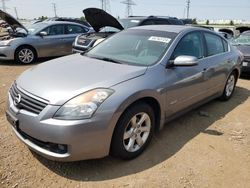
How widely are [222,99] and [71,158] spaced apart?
3.95 meters

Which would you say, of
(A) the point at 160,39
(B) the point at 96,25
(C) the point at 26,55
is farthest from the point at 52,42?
(A) the point at 160,39

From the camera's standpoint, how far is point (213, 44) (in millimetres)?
5074

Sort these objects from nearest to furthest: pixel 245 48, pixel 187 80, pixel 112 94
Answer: pixel 112 94 → pixel 187 80 → pixel 245 48

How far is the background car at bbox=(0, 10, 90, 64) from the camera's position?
30.3ft

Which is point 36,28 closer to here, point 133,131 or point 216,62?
point 216,62

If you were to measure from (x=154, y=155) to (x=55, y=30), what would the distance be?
8.07m

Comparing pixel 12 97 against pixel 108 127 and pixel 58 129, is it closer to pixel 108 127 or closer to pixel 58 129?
pixel 58 129

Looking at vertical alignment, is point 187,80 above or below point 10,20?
below

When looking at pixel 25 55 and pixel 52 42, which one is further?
pixel 52 42

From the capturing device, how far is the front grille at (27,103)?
289cm

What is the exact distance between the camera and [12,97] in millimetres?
3365

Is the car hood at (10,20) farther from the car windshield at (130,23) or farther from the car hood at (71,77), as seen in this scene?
the car hood at (71,77)

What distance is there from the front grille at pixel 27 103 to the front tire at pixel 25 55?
6607 mm

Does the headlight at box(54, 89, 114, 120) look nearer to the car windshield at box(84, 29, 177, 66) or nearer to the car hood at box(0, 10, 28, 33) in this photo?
the car windshield at box(84, 29, 177, 66)
